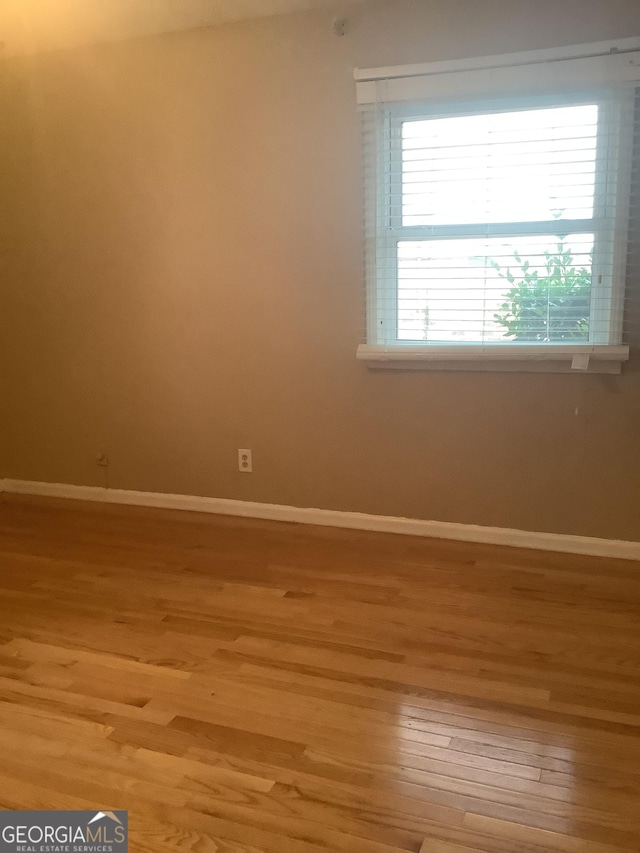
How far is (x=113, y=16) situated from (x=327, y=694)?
119 inches

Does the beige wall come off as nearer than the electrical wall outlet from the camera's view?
Yes

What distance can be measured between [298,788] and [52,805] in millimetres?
579

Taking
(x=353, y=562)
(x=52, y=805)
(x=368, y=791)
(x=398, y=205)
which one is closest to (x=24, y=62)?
(x=398, y=205)

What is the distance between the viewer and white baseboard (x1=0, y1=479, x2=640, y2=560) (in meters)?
3.03

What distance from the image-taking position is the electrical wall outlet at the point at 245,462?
356 cm

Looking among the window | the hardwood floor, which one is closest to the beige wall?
the window

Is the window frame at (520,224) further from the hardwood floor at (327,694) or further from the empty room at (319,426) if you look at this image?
the hardwood floor at (327,694)

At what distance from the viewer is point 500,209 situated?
288 centimetres

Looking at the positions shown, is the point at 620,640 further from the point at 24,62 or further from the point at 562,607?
the point at 24,62

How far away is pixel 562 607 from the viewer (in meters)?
2.54

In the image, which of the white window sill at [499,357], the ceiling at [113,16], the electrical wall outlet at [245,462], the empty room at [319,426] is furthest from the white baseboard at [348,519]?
the ceiling at [113,16]

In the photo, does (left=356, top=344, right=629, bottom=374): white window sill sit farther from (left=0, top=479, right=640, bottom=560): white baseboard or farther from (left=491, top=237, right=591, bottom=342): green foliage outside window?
(left=0, top=479, right=640, bottom=560): white baseboard

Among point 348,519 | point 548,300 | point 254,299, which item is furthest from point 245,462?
point 548,300

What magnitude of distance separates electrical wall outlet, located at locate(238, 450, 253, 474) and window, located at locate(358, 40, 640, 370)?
2.83 ft
